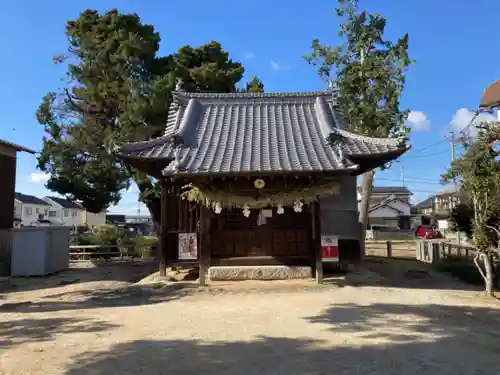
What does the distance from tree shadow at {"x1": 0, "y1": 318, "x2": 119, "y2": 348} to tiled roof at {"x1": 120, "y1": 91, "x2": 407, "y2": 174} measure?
4542 millimetres

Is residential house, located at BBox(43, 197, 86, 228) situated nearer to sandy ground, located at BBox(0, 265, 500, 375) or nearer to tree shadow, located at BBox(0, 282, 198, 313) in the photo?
tree shadow, located at BBox(0, 282, 198, 313)

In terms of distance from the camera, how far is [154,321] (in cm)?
825

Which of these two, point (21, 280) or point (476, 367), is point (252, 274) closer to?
point (476, 367)

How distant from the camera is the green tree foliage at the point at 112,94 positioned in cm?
2091

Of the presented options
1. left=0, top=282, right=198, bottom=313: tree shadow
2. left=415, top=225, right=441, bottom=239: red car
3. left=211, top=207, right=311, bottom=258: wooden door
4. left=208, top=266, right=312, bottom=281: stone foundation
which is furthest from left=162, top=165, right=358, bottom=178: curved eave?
left=415, top=225, right=441, bottom=239: red car

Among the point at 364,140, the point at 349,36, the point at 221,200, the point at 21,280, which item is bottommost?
the point at 21,280

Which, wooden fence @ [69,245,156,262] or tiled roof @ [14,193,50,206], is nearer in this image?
wooden fence @ [69,245,156,262]

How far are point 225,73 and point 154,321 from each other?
1697cm

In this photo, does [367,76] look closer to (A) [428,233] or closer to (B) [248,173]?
(B) [248,173]

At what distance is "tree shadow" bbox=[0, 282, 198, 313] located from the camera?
35.1 feet

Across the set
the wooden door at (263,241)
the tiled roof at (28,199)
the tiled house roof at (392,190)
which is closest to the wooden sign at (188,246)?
the wooden door at (263,241)

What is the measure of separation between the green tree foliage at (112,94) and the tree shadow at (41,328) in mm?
12937

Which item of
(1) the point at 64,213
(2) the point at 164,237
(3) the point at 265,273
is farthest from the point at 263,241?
(1) the point at 64,213

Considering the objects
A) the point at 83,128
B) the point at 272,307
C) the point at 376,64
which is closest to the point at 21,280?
the point at 83,128
